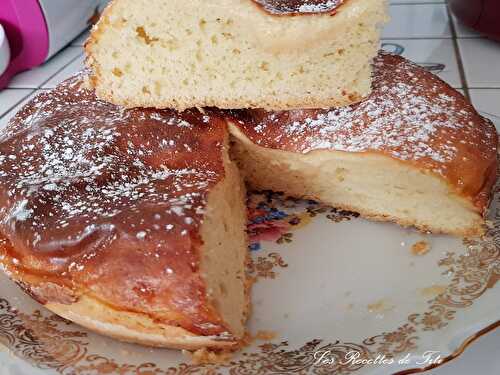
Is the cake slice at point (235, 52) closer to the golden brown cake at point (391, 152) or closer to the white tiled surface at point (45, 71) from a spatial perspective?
the golden brown cake at point (391, 152)

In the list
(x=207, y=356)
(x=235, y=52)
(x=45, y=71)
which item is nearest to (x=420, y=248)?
(x=207, y=356)

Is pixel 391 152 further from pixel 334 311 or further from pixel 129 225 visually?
pixel 129 225

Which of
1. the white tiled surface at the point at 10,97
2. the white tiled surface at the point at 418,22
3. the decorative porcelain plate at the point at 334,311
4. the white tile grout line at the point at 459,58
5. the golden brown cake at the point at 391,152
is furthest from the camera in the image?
the white tiled surface at the point at 418,22

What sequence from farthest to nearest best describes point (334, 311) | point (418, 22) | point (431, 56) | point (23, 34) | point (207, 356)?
point (418, 22) < point (431, 56) < point (23, 34) < point (334, 311) < point (207, 356)

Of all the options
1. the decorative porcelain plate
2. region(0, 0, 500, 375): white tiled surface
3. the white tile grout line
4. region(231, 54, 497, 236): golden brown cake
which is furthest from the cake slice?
→ the white tile grout line

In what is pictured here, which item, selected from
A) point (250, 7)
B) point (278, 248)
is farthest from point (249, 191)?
point (250, 7)

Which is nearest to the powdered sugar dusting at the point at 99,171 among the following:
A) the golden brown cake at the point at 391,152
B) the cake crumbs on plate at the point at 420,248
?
the golden brown cake at the point at 391,152
